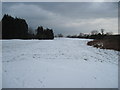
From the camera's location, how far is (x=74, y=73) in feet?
28.9

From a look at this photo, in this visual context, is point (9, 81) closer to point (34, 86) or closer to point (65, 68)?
point (34, 86)

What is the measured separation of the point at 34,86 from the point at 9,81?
1302mm

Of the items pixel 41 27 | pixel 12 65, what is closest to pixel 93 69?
pixel 12 65

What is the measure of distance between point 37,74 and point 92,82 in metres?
2.74

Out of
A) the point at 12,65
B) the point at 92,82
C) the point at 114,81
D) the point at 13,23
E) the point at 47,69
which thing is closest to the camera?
the point at 92,82

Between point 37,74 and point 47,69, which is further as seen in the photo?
point 47,69

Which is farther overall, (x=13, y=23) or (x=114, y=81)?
(x=13, y=23)

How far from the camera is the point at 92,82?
7852 mm

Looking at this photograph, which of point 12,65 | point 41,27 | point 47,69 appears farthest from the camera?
point 41,27

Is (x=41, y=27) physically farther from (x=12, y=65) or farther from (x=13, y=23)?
(x=12, y=65)

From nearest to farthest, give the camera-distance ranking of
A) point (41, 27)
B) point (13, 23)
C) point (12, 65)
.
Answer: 1. point (12, 65)
2. point (13, 23)
3. point (41, 27)

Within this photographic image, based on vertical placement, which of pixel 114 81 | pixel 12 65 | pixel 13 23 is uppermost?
pixel 13 23

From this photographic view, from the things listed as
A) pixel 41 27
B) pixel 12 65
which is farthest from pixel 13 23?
pixel 12 65

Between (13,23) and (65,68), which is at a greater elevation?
(13,23)
